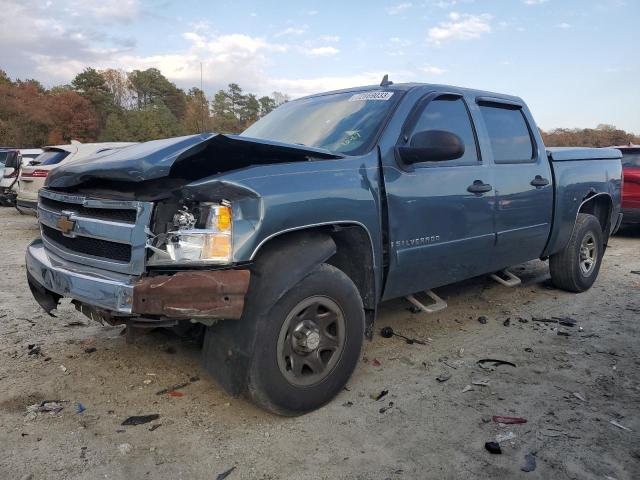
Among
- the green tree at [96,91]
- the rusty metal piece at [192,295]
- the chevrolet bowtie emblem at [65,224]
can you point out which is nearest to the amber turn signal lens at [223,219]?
the rusty metal piece at [192,295]

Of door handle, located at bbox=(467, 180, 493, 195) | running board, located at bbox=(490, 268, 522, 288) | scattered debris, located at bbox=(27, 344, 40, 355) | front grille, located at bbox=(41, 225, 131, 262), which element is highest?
door handle, located at bbox=(467, 180, 493, 195)

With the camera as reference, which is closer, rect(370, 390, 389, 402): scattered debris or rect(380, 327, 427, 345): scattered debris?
rect(370, 390, 389, 402): scattered debris

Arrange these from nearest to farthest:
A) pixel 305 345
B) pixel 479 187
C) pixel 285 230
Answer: pixel 285 230 → pixel 305 345 → pixel 479 187

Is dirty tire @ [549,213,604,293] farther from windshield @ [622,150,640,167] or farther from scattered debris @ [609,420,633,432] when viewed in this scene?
windshield @ [622,150,640,167]

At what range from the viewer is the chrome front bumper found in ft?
8.39

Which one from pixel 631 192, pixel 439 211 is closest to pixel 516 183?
pixel 439 211

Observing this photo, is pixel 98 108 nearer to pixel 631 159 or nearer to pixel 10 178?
pixel 10 178

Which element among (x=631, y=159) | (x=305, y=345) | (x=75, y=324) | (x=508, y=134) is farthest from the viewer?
(x=631, y=159)

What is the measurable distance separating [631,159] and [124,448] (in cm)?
994

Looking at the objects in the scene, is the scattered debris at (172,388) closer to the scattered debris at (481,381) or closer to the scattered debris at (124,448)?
the scattered debris at (124,448)

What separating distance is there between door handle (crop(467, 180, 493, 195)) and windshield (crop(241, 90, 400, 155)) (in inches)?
35.9

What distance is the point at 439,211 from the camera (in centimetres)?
376

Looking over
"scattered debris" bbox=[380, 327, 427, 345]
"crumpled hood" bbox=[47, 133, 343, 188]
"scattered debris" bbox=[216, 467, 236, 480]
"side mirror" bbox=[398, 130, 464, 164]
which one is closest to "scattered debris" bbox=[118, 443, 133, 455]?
"scattered debris" bbox=[216, 467, 236, 480]

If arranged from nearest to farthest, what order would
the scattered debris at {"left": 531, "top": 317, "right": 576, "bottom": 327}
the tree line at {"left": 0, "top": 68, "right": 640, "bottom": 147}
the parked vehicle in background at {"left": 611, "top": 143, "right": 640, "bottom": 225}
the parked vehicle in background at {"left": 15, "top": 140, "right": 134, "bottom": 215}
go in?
the scattered debris at {"left": 531, "top": 317, "right": 576, "bottom": 327} → the parked vehicle in background at {"left": 611, "top": 143, "right": 640, "bottom": 225} → the parked vehicle in background at {"left": 15, "top": 140, "right": 134, "bottom": 215} → the tree line at {"left": 0, "top": 68, "right": 640, "bottom": 147}
